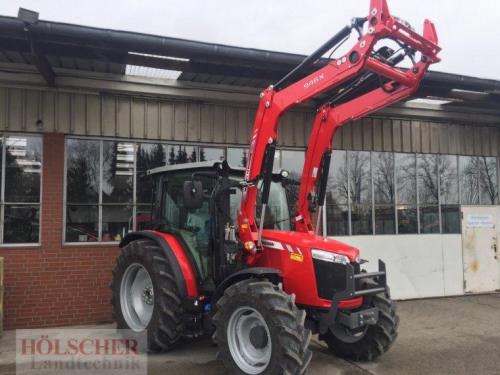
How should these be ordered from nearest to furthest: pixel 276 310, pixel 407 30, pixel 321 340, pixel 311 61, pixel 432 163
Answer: pixel 276 310
pixel 407 30
pixel 311 61
pixel 321 340
pixel 432 163

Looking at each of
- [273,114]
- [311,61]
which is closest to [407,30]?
[311,61]

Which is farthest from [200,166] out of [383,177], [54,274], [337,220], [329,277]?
[383,177]

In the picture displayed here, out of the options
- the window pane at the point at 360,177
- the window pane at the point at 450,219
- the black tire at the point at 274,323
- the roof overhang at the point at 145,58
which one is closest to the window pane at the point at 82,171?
the roof overhang at the point at 145,58

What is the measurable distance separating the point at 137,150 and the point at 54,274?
2400mm

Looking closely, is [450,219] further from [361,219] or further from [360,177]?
[360,177]

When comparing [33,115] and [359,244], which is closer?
[33,115]

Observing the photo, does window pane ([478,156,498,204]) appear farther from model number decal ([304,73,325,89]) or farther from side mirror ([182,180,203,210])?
side mirror ([182,180,203,210])

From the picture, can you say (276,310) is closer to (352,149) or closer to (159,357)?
(159,357)

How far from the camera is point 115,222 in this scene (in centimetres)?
742

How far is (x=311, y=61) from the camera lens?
16.3 feet

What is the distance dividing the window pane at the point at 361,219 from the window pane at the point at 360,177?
144 millimetres

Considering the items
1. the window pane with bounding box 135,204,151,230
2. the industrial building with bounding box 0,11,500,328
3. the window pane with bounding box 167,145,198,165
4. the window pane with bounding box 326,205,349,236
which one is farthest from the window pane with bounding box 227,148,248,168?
the window pane with bounding box 326,205,349,236

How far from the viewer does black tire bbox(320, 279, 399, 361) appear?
4.93 meters

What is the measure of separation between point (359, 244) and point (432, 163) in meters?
2.60
